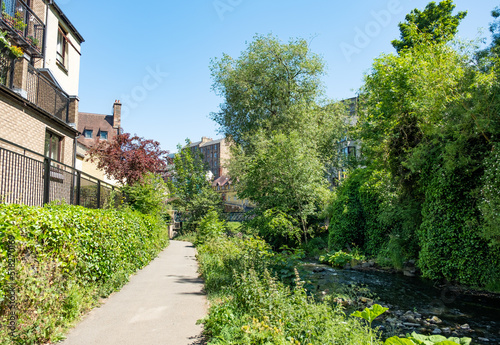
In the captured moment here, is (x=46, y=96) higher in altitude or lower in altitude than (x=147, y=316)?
higher

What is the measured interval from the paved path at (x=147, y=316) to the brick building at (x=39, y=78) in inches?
269

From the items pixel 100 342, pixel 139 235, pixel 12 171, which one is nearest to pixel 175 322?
pixel 100 342

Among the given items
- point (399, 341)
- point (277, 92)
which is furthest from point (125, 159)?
point (399, 341)

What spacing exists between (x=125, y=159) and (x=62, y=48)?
6.98m

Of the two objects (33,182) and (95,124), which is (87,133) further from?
(33,182)

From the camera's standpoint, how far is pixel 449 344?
2.94 meters

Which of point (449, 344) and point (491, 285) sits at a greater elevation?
point (449, 344)

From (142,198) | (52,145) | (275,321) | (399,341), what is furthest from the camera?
(142,198)

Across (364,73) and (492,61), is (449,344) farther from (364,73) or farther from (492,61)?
(364,73)

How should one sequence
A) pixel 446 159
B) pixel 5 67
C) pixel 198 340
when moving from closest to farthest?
pixel 198 340
pixel 5 67
pixel 446 159

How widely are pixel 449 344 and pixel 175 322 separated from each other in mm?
4414

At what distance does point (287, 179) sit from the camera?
24484mm

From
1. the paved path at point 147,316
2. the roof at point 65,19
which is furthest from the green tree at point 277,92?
the paved path at point 147,316

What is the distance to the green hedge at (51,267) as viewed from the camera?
447cm
